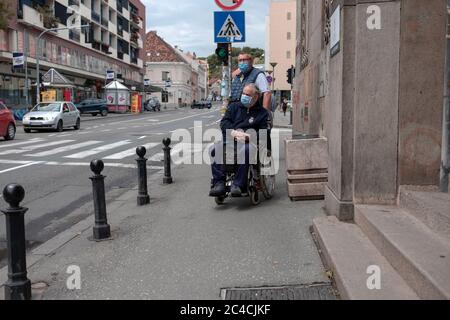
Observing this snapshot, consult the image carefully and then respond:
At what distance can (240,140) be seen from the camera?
22.8ft

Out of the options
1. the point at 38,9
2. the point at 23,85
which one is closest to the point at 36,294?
the point at 23,85

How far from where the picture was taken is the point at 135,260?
5.17 m

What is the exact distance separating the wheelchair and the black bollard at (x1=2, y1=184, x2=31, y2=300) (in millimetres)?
3247

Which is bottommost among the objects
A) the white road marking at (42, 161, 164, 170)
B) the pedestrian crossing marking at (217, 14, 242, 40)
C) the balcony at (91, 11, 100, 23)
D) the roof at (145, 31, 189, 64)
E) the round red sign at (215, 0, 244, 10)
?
the white road marking at (42, 161, 164, 170)

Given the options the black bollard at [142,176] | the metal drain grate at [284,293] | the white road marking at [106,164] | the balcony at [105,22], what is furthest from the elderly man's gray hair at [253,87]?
the balcony at [105,22]

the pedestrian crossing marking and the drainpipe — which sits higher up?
the pedestrian crossing marking

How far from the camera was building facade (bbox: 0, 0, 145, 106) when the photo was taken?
3878cm

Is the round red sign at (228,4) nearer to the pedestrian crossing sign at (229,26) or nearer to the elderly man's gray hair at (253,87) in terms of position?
the pedestrian crossing sign at (229,26)

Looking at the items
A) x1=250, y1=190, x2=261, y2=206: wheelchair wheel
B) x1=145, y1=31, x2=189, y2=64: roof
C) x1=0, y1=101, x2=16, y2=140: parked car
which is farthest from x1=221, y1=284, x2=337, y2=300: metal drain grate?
x1=145, y1=31, x2=189, y2=64: roof

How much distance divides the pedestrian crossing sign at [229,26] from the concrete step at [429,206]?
23.0ft

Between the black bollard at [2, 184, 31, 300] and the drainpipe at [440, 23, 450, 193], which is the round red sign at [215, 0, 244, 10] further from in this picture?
the black bollard at [2, 184, 31, 300]
